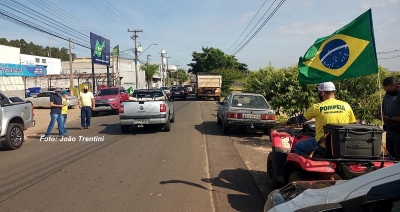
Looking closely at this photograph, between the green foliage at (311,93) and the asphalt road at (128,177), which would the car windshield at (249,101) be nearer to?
the green foliage at (311,93)

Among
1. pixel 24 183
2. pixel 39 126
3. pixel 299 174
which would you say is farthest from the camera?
pixel 39 126

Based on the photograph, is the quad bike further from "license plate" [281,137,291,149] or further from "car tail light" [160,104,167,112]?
"car tail light" [160,104,167,112]

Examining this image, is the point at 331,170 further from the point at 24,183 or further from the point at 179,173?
the point at 24,183

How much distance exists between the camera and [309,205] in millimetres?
2297

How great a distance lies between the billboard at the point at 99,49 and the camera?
37219mm

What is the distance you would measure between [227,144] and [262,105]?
2.56 m

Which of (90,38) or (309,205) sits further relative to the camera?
(90,38)

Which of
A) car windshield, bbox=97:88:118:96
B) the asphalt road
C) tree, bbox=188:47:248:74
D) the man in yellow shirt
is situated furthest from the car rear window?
tree, bbox=188:47:248:74

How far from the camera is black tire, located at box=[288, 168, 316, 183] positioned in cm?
430

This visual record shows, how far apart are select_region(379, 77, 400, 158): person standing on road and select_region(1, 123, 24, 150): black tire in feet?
30.0

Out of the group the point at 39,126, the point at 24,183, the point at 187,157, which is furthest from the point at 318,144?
the point at 39,126

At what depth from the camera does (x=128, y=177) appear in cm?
644

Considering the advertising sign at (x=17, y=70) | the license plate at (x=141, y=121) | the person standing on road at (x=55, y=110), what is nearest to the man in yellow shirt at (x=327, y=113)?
the license plate at (x=141, y=121)

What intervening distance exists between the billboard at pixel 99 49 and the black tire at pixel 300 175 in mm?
35047
